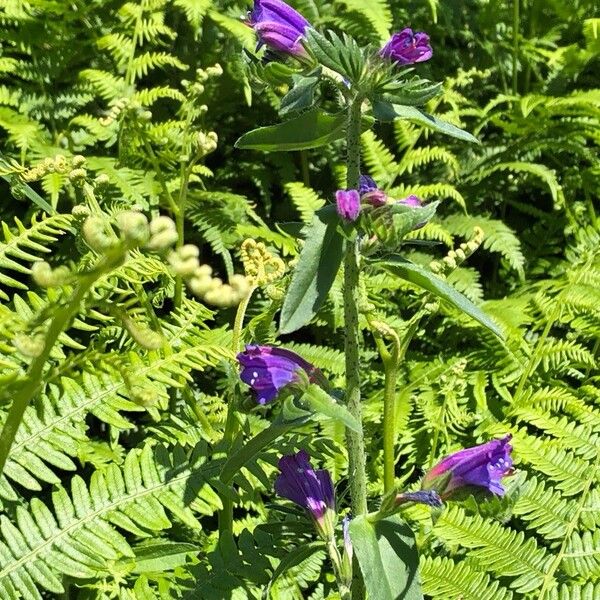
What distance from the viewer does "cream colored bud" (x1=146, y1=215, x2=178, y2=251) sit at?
833 millimetres

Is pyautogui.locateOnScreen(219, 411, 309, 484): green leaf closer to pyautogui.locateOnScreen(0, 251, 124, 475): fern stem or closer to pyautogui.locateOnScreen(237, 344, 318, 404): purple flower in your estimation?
pyautogui.locateOnScreen(237, 344, 318, 404): purple flower

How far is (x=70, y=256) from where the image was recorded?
105 inches

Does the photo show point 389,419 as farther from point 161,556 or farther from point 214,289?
point 214,289

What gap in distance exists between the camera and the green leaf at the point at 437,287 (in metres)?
1.22

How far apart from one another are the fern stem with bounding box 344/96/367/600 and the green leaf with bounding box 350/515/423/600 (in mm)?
61

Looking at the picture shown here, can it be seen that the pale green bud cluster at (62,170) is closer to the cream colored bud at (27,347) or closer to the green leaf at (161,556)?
the green leaf at (161,556)

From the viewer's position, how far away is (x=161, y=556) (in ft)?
5.44

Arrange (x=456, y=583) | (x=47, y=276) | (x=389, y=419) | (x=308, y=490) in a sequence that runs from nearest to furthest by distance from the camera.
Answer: (x=47, y=276), (x=308, y=490), (x=456, y=583), (x=389, y=419)

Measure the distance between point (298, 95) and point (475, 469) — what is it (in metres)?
0.69

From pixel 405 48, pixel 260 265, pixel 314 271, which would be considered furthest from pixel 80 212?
pixel 405 48

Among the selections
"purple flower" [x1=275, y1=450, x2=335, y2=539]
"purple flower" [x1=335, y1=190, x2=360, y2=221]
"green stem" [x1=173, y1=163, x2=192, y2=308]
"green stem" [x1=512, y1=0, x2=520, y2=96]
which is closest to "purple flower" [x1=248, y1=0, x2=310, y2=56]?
"purple flower" [x1=335, y1=190, x2=360, y2=221]

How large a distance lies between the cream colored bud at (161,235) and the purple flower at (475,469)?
2.44 ft

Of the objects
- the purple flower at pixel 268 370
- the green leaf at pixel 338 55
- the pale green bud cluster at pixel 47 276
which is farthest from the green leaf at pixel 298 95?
the pale green bud cluster at pixel 47 276

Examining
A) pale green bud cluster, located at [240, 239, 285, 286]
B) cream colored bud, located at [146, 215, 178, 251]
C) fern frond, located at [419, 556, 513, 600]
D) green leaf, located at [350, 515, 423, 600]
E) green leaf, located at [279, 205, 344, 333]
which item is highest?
cream colored bud, located at [146, 215, 178, 251]
